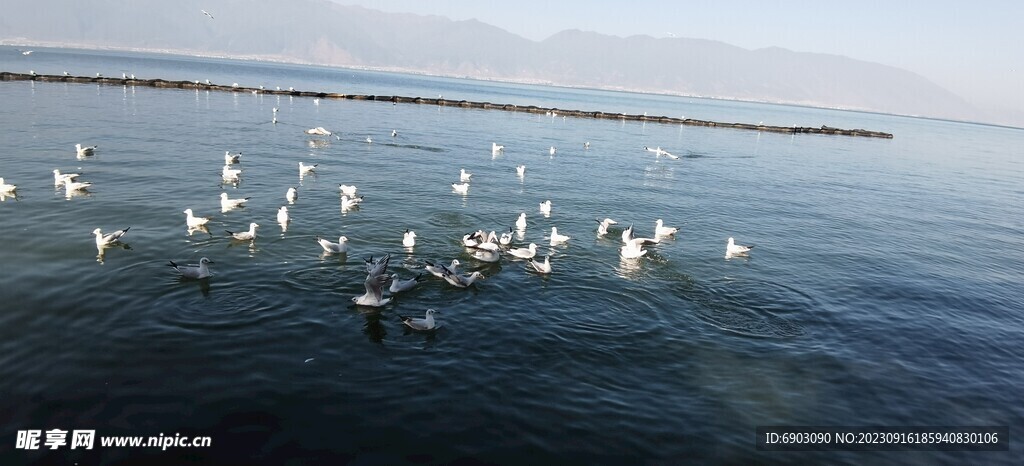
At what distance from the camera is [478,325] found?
16.2 meters

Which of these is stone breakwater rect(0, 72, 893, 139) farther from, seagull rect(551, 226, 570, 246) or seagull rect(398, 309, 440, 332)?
seagull rect(398, 309, 440, 332)

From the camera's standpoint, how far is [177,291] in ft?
54.5

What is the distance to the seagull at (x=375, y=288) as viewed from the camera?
53.1ft

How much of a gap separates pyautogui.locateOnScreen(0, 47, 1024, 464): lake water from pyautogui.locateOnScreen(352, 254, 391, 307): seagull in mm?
384

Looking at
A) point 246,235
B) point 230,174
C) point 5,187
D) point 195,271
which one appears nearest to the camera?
point 195,271

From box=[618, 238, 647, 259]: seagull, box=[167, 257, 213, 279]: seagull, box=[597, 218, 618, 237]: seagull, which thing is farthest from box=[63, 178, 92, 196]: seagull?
box=[618, 238, 647, 259]: seagull

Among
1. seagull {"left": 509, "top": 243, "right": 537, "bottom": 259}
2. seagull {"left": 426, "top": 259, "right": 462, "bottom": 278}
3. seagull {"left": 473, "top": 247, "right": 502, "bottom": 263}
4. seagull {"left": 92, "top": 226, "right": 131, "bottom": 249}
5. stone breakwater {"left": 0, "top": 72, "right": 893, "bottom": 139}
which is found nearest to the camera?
seagull {"left": 426, "top": 259, "right": 462, "bottom": 278}

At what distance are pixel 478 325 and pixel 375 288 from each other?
3340 mm

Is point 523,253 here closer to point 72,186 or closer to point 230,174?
point 230,174

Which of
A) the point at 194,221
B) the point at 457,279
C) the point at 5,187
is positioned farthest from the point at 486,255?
the point at 5,187

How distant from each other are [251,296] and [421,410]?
8.05m

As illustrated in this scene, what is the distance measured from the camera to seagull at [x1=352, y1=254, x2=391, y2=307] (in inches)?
637

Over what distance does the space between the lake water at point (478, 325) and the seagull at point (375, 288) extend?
38cm

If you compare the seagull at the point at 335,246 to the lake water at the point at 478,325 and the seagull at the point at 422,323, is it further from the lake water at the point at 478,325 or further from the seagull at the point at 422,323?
the seagull at the point at 422,323
